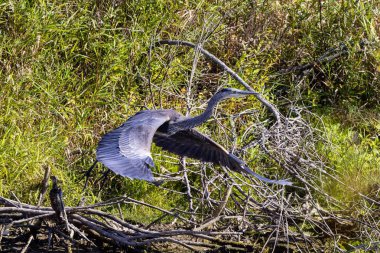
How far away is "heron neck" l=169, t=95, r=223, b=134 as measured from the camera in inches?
217

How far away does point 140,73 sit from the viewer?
6902 mm

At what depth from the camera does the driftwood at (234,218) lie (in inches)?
207

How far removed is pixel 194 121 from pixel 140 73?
4.91 ft

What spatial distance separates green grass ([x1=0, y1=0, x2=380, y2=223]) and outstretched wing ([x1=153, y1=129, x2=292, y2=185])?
2.59 ft

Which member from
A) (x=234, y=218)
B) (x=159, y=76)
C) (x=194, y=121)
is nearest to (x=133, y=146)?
(x=194, y=121)

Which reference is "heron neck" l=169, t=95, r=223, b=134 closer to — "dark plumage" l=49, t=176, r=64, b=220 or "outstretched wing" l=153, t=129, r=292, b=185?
"outstretched wing" l=153, t=129, r=292, b=185

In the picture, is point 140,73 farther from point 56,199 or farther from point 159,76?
point 56,199

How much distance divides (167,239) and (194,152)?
72cm

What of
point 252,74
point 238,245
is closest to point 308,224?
point 238,245

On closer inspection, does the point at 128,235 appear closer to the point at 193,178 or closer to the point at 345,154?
the point at 193,178

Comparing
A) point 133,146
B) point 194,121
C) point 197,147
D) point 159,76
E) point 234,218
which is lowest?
point 234,218

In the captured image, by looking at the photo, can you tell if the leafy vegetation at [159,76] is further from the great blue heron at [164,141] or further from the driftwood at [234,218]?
the great blue heron at [164,141]

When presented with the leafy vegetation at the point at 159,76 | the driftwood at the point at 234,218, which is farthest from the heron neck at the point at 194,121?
the leafy vegetation at the point at 159,76

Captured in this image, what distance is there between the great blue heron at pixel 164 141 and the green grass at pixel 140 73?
2.64 feet
